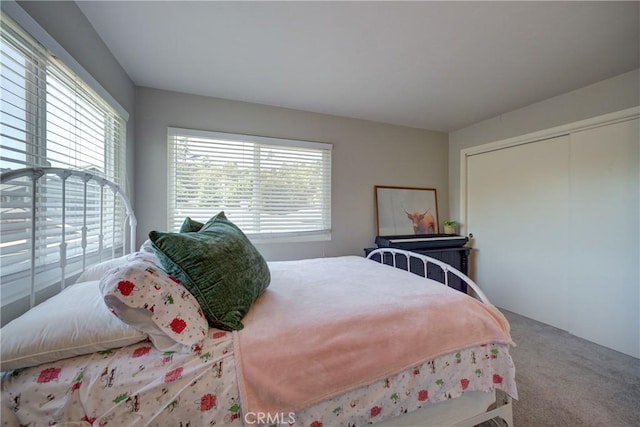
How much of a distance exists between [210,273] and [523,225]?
334cm

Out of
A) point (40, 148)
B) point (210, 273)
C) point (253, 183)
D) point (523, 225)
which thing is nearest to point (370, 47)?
point (253, 183)

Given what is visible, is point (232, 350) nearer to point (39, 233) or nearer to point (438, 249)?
point (39, 233)

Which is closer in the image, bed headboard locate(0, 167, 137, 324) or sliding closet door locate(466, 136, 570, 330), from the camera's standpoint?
bed headboard locate(0, 167, 137, 324)

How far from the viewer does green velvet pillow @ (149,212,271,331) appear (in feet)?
3.21

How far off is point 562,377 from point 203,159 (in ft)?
11.3

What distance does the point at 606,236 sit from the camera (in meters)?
2.26

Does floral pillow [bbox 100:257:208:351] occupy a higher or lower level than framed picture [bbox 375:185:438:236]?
lower

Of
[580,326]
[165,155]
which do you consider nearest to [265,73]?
[165,155]

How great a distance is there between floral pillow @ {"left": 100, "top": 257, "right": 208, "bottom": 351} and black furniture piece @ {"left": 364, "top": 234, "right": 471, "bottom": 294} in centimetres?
229

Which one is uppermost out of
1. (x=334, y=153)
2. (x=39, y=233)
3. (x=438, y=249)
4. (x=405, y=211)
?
(x=334, y=153)

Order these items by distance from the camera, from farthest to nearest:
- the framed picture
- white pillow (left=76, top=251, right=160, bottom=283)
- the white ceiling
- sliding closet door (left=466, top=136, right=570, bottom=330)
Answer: the framed picture < sliding closet door (left=466, top=136, right=570, bottom=330) < the white ceiling < white pillow (left=76, top=251, right=160, bottom=283)

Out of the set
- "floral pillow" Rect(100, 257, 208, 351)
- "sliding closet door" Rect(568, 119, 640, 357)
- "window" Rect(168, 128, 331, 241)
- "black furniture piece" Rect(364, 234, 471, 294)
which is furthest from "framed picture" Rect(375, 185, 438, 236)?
"floral pillow" Rect(100, 257, 208, 351)

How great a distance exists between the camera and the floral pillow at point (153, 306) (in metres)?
0.81

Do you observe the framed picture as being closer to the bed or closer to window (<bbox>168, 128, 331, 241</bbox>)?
window (<bbox>168, 128, 331, 241</bbox>)
